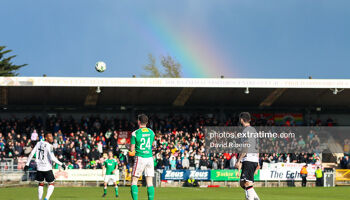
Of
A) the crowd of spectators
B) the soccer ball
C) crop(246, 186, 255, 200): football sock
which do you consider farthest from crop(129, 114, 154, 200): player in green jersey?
the soccer ball

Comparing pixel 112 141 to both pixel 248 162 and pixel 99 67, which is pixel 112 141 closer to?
pixel 99 67

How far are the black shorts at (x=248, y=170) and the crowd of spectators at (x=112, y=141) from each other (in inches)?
909

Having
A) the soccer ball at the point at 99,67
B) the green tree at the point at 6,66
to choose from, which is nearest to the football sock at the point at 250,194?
the soccer ball at the point at 99,67

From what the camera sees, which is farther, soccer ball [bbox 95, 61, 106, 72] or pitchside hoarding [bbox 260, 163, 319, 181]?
soccer ball [bbox 95, 61, 106, 72]

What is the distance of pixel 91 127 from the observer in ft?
136

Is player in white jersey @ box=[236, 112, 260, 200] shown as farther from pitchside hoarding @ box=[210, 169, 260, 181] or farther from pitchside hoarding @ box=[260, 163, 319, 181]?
pitchside hoarding @ box=[260, 163, 319, 181]

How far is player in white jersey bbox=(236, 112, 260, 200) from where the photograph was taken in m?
12.4

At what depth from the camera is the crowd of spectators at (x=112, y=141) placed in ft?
118

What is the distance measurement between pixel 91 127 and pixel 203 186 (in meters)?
11.2

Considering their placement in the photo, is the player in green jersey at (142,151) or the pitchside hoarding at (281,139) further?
the pitchside hoarding at (281,139)

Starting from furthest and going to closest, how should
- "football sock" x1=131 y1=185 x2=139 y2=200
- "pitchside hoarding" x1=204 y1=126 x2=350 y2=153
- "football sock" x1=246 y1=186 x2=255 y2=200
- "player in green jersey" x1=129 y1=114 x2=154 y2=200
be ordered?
"pitchside hoarding" x1=204 y1=126 x2=350 y2=153 → "player in green jersey" x1=129 y1=114 x2=154 y2=200 → "football sock" x1=131 y1=185 x2=139 y2=200 → "football sock" x1=246 y1=186 x2=255 y2=200

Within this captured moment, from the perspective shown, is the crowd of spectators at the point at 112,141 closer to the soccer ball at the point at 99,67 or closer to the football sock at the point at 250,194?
the soccer ball at the point at 99,67

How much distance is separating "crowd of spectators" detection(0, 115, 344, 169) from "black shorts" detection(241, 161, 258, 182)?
75.8 ft

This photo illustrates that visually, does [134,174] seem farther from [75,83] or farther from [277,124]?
[277,124]
